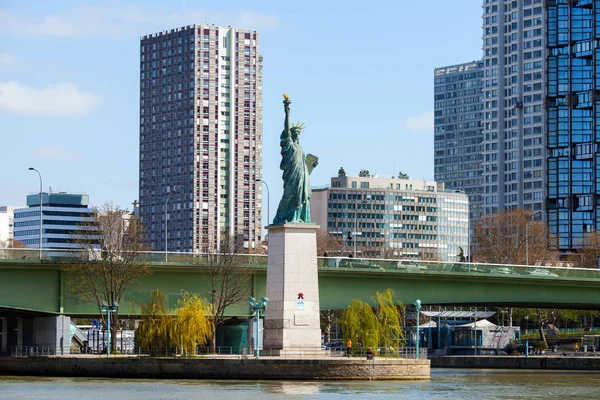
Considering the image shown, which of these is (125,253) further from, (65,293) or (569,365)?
(569,365)

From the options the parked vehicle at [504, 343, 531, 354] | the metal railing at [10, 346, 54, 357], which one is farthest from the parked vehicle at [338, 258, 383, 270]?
the parked vehicle at [504, 343, 531, 354]

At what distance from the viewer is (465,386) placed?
276ft

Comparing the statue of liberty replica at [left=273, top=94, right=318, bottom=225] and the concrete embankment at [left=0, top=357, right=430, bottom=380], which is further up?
the statue of liberty replica at [left=273, top=94, right=318, bottom=225]

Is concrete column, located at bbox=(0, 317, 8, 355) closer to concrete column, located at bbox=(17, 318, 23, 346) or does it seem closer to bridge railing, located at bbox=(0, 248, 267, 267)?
concrete column, located at bbox=(17, 318, 23, 346)

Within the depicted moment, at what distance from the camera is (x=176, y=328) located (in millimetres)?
89500

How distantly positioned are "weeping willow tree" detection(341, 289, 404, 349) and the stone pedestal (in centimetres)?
807

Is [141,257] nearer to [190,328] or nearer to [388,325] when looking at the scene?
[190,328]

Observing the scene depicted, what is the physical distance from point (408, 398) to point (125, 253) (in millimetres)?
34986

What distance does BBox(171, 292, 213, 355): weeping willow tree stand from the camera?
89.2 m

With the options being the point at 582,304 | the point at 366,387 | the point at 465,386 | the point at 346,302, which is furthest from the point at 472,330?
the point at 366,387

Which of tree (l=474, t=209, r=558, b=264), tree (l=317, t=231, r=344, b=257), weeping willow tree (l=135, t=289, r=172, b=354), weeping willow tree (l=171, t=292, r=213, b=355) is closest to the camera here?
weeping willow tree (l=171, t=292, r=213, b=355)

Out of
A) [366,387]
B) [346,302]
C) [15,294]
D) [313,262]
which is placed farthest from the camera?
[346,302]

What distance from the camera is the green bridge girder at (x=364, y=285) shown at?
92.1 metres

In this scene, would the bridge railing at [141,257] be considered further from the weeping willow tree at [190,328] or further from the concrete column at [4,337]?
the concrete column at [4,337]
